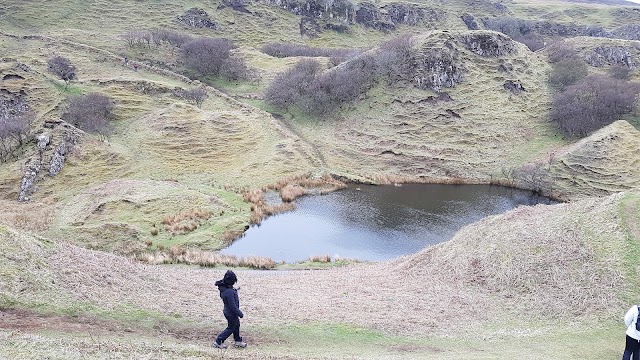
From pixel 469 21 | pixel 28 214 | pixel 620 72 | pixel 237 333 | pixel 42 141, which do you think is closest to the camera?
pixel 237 333

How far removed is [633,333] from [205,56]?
290 feet

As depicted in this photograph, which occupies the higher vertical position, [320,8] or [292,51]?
[320,8]

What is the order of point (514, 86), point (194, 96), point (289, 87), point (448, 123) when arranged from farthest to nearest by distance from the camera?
1. point (514, 86)
2. point (289, 87)
3. point (194, 96)
4. point (448, 123)

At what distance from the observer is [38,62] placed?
258 ft

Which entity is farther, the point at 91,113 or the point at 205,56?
the point at 205,56

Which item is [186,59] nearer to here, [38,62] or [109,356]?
[38,62]

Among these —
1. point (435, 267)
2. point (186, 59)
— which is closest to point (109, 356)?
point (435, 267)

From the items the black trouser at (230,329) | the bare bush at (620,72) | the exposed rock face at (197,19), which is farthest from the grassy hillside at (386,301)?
the exposed rock face at (197,19)

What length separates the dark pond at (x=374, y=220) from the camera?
1631 inches

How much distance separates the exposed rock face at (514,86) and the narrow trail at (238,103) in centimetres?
3483

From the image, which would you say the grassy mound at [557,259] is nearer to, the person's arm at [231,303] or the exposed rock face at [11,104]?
the person's arm at [231,303]

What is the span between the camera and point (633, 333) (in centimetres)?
1476

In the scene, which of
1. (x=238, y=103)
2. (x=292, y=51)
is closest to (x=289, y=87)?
(x=238, y=103)

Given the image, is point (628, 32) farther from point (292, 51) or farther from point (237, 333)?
point (237, 333)
